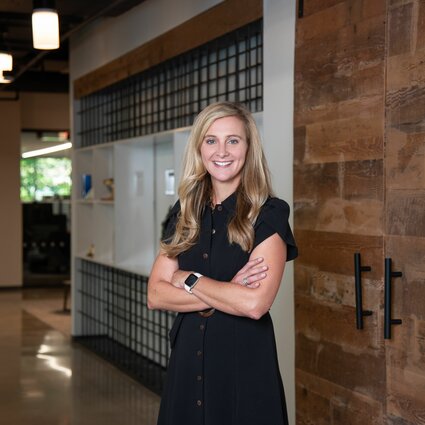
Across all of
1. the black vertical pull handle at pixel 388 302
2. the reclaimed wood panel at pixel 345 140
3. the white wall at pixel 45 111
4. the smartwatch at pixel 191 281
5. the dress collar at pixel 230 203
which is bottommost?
the black vertical pull handle at pixel 388 302

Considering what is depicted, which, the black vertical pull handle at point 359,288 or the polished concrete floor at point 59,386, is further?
the polished concrete floor at point 59,386

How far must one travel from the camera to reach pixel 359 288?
135 inches

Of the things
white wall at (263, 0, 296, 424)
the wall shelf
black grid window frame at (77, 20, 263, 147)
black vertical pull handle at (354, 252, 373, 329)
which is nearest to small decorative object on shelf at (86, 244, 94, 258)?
the wall shelf

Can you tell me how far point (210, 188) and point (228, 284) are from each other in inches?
14.6

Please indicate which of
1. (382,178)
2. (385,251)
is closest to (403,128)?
(382,178)

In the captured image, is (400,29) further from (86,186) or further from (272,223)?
(86,186)

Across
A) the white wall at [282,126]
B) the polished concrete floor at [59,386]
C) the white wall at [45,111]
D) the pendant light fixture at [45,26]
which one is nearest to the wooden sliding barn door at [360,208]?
the white wall at [282,126]

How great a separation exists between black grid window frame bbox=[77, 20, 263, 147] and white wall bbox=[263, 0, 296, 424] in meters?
0.47

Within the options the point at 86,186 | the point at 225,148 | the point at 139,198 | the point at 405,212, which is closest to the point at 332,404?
the point at 405,212

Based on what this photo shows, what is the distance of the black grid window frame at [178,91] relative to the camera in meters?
5.18

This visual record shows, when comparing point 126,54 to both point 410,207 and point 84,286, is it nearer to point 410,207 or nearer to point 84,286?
point 84,286

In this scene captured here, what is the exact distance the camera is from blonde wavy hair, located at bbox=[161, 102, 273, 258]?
103 inches

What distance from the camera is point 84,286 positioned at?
28.4 feet

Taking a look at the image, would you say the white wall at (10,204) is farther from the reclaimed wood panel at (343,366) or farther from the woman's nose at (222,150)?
the woman's nose at (222,150)
